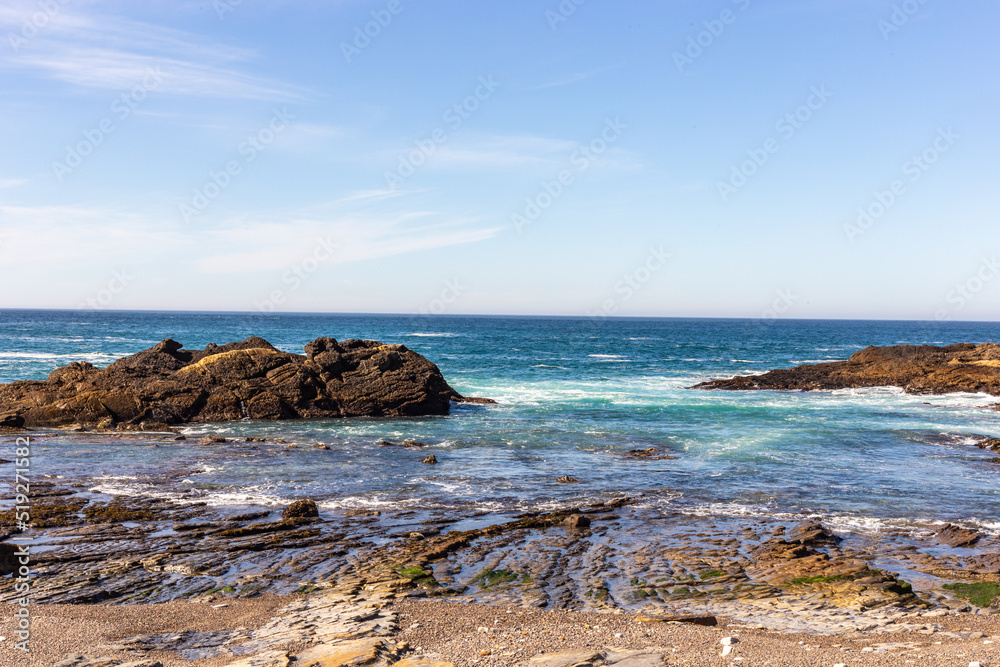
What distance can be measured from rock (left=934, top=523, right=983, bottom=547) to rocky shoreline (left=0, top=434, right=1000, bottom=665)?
4 centimetres

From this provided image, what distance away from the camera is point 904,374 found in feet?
144

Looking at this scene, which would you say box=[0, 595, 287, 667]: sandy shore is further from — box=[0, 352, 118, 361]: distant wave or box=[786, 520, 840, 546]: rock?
box=[0, 352, 118, 361]: distant wave

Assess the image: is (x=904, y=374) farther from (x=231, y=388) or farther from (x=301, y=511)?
(x=301, y=511)

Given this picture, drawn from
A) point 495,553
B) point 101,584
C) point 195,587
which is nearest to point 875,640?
point 495,553

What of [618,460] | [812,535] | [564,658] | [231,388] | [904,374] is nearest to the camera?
[564,658]

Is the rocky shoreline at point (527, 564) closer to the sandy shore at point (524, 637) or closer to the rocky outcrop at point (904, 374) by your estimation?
the sandy shore at point (524, 637)

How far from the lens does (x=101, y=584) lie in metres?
10.0

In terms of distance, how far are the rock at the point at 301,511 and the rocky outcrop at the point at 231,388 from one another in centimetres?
1458

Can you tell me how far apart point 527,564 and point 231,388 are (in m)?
20.4

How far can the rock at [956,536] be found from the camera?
12602 mm

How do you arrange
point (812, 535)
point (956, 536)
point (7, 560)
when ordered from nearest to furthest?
point (7, 560)
point (812, 535)
point (956, 536)

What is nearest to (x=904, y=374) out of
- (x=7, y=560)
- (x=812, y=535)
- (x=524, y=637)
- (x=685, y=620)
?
(x=812, y=535)

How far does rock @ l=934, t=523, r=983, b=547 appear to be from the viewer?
12.6 metres

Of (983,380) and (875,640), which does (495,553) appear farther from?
(983,380)
